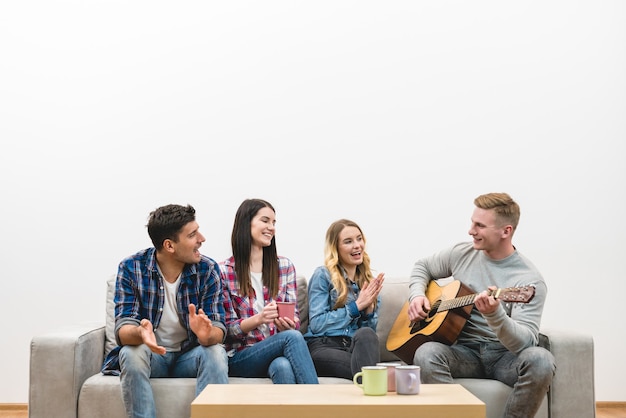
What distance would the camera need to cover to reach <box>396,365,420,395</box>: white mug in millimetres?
2230

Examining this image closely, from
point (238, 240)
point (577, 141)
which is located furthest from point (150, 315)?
point (577, 141)

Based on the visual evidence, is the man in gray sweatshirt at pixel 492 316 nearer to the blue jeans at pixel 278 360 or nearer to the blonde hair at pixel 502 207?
the blonde hair at pixel 502 207

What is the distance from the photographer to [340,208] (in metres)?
3.98

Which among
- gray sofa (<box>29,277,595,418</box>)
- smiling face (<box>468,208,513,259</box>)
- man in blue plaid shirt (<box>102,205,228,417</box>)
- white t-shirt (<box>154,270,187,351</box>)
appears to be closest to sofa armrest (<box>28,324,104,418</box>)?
gray sofa (<box>29,277,595,418</box>)

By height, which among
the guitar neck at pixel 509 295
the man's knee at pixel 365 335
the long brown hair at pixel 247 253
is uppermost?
the long brown hair at pixel 247 253

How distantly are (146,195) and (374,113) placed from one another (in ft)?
4.24

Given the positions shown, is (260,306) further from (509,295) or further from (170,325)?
(509,295)

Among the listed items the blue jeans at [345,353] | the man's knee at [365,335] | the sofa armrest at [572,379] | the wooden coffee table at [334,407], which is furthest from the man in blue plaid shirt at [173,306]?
the sofa armrest at [572,379]

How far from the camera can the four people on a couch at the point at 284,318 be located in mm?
2801

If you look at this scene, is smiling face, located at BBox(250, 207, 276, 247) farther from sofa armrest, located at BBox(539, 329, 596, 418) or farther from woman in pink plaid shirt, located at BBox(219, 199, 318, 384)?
sofa armrest, located at BBox(539, 329, 596, 418)

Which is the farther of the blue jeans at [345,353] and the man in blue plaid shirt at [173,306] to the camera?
the blue jeans at [345,353]

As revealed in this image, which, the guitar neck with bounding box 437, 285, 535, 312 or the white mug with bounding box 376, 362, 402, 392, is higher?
the guitar neck with bounding box 437, 285, 535, 312

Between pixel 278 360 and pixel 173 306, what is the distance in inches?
18.7

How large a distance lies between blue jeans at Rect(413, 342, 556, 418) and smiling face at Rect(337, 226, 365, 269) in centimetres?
52
